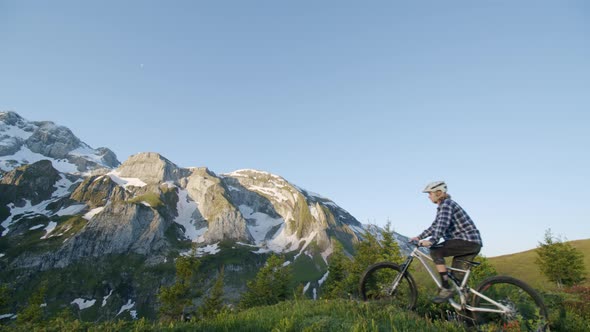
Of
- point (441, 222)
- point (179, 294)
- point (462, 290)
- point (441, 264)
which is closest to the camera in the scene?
point (462, 290)

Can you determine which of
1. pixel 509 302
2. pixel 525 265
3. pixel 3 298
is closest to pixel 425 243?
pixel 509 302

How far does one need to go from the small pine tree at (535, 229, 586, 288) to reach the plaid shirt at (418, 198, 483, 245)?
42.7 m

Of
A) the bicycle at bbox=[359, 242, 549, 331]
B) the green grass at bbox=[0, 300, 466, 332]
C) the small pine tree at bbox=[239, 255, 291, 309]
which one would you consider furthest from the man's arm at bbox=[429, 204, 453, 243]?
the small pine tree at bbox=[239, 255, 291, 309]

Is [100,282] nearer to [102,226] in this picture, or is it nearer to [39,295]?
[102,226]

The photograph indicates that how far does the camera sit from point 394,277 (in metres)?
8.47

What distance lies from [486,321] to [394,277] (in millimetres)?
2216

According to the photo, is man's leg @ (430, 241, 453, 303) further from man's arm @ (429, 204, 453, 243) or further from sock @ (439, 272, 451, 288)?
man's arm @ (429, 204, 453, 243)

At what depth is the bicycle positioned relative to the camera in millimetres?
6598

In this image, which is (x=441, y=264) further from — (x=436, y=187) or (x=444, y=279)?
(x=436, y=187)

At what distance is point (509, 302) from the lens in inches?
269

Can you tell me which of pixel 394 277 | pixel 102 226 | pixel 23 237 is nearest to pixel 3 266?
pixel 23 237

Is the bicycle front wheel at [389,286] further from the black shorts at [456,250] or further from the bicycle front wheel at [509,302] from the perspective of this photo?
the bicycle front wheel at [509,302]

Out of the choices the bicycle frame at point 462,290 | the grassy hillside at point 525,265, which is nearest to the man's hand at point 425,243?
the bicycle frame at point 462,290

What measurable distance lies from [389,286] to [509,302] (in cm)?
275
